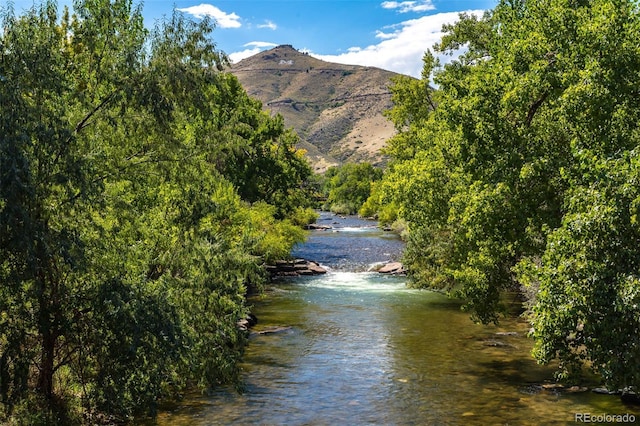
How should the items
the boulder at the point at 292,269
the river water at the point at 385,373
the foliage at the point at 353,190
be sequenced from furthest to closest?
1. the foliage at the point at 353,190
2. the boulder at the point at 292,269
3. the river water at the point at 385,373

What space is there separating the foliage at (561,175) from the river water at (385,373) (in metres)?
2.20

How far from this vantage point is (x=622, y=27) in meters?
16.2

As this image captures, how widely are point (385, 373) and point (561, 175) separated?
34.4 feet

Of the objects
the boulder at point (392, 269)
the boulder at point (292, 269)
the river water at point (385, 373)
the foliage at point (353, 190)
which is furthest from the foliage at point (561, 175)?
the foliage at point (353, 190)

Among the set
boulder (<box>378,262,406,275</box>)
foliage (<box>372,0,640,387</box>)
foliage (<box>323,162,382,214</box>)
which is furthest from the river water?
foliage (<box>323,162,382,214</box>)

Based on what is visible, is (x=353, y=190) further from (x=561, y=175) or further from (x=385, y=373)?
(x=561, y=175)

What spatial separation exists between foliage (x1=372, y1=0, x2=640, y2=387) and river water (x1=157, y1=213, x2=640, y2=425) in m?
2.20

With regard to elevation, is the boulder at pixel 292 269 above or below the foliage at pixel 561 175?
below

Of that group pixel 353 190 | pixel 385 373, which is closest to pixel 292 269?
pixel 385 373

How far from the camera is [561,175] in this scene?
15.3 m

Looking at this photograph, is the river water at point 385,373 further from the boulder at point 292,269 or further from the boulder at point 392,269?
the boulder at point 292,269

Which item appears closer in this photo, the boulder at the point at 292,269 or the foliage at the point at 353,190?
the boulder at the point at 292,269

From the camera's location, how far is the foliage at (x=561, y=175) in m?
12.4

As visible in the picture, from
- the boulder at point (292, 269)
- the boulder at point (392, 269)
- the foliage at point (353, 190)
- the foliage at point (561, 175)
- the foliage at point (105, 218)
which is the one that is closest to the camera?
the foliage at point (105, 218)
